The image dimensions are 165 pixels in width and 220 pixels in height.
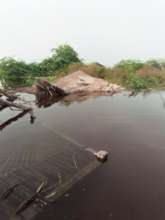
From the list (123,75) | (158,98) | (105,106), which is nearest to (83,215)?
(105,106)

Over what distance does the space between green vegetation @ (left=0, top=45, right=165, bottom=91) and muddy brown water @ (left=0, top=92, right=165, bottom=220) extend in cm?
393

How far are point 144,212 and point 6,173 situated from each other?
9.18 ft

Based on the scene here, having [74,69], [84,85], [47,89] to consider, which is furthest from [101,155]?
[74,69]

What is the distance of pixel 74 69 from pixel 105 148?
1094 cm

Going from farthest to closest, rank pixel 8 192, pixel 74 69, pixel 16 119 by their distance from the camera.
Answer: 1. pixel 74 69
2. pixel 16 119
3. pixel 8 192

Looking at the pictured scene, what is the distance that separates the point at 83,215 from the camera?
3.30m

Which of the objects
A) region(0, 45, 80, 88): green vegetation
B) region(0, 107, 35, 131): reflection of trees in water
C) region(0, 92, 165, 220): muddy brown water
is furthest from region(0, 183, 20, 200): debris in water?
region(0, 45, 80, 88): green vegetation

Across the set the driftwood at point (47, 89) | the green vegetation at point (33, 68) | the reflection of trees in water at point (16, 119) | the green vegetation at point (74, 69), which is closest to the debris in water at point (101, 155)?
the reflection of trees in water at point (16, 119)

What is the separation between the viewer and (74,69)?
1542cm

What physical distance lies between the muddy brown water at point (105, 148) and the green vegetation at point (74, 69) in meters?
3.93

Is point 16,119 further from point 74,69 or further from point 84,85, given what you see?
point 74,69

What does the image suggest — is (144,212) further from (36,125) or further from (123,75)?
(123,75)

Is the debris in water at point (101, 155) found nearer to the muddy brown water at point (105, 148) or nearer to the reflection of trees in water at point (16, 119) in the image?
the muddy brown water at point (105, 148)

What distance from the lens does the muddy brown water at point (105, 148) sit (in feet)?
11.3
